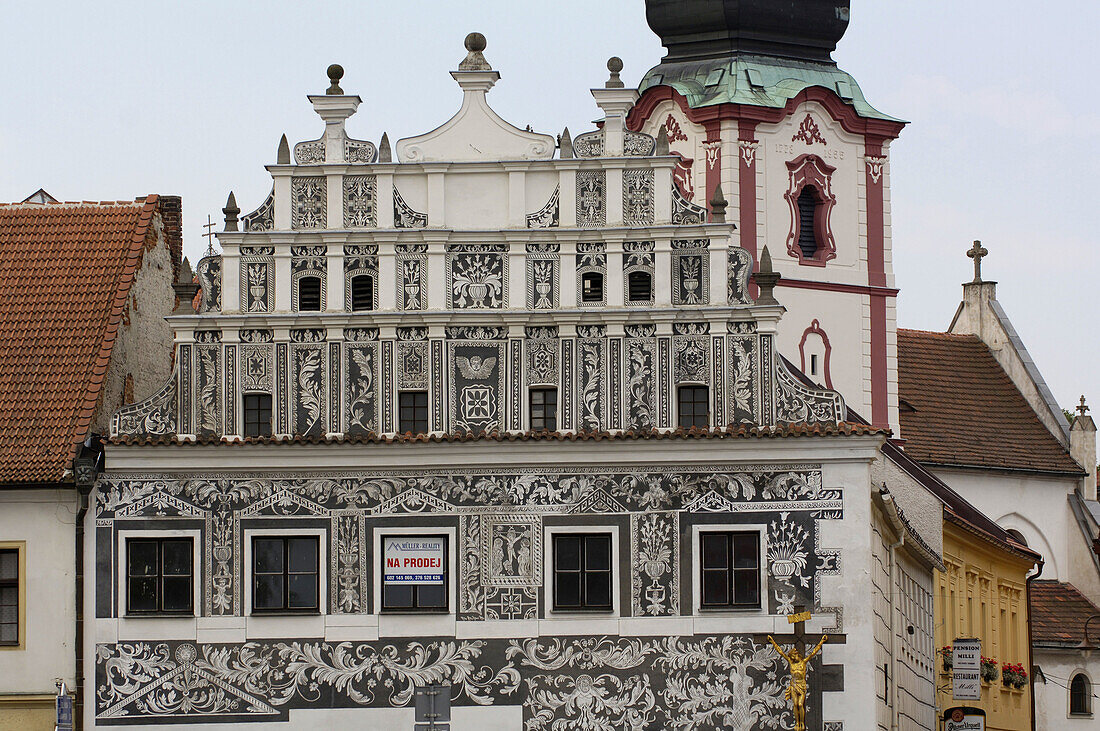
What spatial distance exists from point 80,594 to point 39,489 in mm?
1576

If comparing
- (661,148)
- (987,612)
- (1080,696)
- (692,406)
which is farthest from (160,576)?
(1080,696)

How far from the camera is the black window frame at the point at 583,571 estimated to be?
38594 mm

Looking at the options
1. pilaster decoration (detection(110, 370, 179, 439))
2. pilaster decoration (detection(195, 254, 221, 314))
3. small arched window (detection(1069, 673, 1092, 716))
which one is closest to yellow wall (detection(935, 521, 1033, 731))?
small arched window (detection(1069, 673, 1092, 716))

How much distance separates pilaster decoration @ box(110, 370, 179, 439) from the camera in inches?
1545

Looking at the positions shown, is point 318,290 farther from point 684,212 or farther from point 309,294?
point 684,212

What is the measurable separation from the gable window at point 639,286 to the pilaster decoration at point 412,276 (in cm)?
292

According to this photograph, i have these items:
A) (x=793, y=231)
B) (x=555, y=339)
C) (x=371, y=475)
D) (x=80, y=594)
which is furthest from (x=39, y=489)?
(x=793, y=231)

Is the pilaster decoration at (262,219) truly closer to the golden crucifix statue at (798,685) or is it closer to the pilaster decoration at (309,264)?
the pilaster decoration at (309,264)

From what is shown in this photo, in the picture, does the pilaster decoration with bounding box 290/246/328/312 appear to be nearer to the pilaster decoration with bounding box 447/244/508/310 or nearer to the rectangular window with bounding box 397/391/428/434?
the pilaster decoration with bounding box 447/244/508/310

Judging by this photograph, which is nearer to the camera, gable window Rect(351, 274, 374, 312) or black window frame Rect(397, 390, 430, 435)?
black window frame Rect(397, 390, 430, 435)

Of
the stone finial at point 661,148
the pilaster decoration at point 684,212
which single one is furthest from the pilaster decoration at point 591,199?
the pilaster decoration at point 684,212

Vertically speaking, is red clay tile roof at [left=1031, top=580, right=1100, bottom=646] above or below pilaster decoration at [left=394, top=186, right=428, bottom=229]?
below

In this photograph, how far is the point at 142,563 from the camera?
39125mm

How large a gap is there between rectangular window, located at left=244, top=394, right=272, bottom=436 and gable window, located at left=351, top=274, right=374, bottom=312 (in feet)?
6.07
